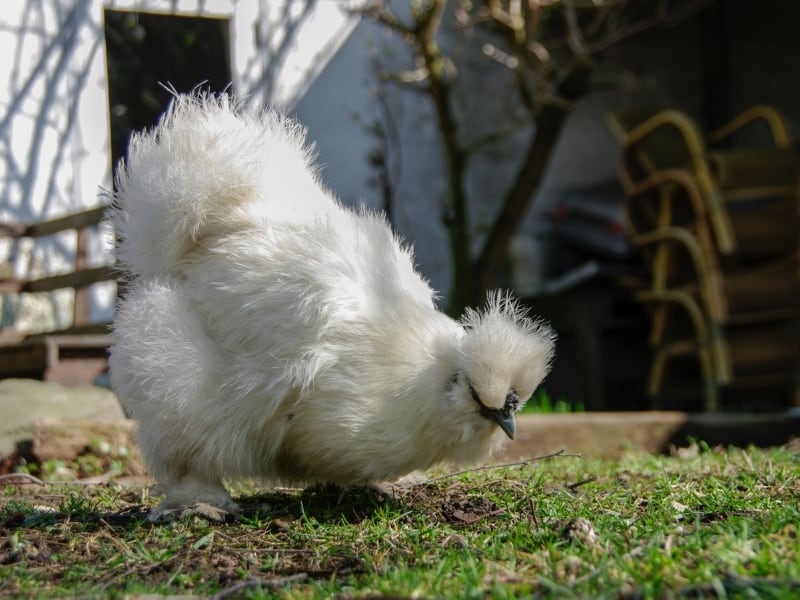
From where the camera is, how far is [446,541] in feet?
9.31

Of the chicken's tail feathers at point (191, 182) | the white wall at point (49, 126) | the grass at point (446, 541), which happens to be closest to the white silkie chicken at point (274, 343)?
the chicken's tail feathers at point (191, 182)

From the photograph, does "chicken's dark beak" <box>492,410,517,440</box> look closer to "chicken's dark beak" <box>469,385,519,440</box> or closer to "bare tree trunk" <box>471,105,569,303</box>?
"chicken's dark beak" <box>469,385,519,440</box>

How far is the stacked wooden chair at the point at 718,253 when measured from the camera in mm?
7754

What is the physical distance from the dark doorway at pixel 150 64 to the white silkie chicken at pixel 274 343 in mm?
1859

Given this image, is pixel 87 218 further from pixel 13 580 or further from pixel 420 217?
pixel 13 580

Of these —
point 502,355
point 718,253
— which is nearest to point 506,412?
point 502,355

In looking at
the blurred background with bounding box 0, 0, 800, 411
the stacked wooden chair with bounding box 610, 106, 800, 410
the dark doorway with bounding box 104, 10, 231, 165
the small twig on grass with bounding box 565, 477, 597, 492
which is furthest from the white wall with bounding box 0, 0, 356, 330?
the small twig on grass with bounding box 565, 477, 597, 492

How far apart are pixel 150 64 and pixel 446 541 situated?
391 centimetres

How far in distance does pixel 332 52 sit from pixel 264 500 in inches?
285

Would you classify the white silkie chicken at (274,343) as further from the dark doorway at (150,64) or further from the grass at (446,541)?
the dark doorway at (150,64)

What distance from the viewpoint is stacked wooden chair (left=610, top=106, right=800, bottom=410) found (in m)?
7.75

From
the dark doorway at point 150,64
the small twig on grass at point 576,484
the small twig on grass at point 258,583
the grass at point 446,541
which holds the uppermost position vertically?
the dark doorway at point 150,64

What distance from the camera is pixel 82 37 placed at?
844 centimetres

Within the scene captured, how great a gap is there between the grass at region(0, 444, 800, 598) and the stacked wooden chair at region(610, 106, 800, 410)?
3951mm
